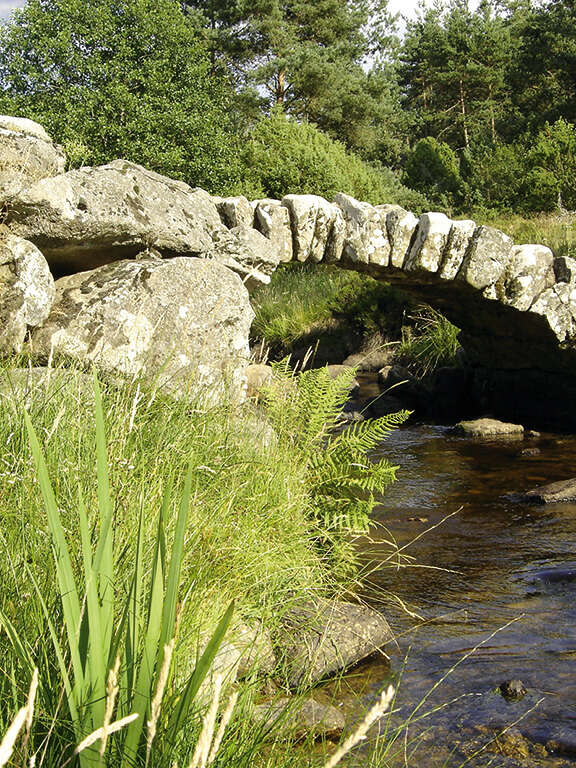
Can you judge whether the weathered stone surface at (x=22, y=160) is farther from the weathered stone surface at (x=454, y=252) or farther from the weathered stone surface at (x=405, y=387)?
the weathered stone surface at (x=405, y=387)

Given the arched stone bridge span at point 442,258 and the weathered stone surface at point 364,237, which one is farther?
the weathered stone surface at point 364,237

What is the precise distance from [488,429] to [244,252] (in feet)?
15.6

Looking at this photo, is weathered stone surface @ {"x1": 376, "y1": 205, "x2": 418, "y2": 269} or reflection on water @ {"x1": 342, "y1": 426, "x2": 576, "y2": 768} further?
weathered stone surface @ {"x1": 376, "y1": 205, "x2": 418, "y2": 269}

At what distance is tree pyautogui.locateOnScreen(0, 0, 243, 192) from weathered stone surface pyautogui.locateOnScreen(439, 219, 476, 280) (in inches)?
537

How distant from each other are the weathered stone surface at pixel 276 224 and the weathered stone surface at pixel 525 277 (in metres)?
2.68

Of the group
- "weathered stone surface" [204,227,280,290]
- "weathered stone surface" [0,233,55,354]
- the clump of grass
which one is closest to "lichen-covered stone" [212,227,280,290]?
"weathered stone surface" [204,227,280,290]

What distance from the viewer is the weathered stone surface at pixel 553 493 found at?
6.98 metres

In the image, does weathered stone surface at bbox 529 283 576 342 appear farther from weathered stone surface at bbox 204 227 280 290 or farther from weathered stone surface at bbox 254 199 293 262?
weathered stone surface at bbox 204 227 280 290

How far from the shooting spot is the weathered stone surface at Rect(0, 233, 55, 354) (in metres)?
4.92

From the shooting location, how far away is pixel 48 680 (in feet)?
5.07

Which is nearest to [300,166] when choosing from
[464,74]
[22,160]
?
[22,160]

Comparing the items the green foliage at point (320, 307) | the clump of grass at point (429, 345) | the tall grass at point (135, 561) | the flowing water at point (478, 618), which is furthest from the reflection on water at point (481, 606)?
the green foliage at point (320, 307)

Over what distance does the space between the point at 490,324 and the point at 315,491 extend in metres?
6.30

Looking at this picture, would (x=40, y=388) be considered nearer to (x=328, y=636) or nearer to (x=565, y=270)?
(x=328, y=636)
